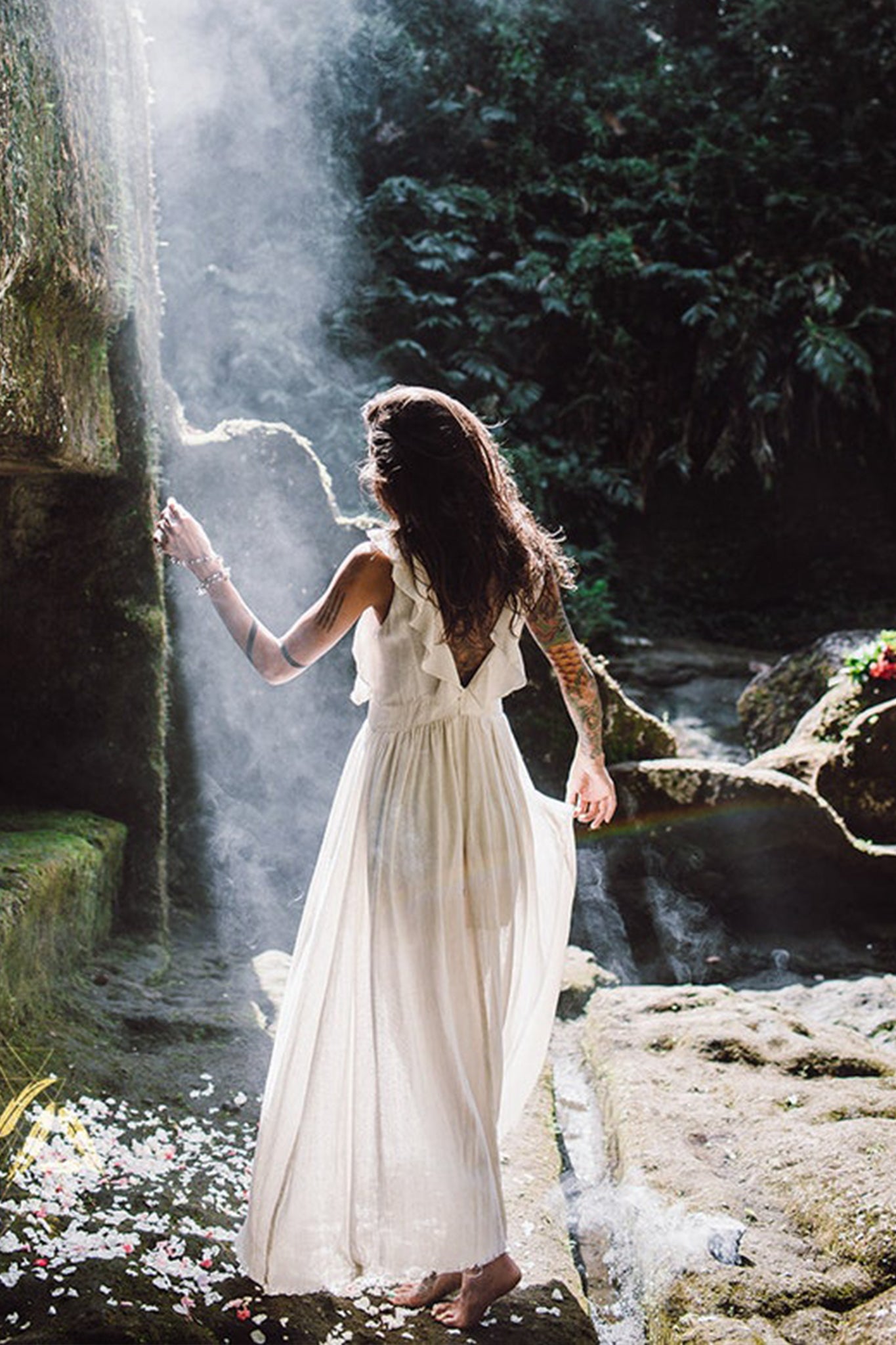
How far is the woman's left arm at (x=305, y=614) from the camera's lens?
2.87 m

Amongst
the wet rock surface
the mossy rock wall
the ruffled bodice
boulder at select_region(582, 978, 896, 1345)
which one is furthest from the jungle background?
the ruffled bodice

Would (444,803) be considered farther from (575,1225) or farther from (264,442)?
(264,442)

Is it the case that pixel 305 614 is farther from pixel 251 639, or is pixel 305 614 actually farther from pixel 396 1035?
pixel 396 1035

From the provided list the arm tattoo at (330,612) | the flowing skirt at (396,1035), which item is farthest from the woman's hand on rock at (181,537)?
the flowing skirt at (396,1035)

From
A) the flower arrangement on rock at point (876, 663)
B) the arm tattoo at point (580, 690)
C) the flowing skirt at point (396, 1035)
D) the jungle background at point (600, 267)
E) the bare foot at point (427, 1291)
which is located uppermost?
the jungle background at point (600, 267)

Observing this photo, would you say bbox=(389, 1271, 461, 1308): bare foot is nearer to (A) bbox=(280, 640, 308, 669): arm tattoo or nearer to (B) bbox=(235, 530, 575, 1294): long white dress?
(B) bbox=(235, 530, 575, 1294): long white dress

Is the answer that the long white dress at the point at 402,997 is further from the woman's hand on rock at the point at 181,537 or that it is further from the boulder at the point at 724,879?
the boulder at the point at 724,879

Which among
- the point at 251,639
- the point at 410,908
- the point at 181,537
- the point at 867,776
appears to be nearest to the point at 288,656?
the point at 251,639

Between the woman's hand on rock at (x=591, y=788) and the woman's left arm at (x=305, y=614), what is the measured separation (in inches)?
31.5

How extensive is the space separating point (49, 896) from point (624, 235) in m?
12.9

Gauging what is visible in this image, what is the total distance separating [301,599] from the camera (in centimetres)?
700

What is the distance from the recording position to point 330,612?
287 cm

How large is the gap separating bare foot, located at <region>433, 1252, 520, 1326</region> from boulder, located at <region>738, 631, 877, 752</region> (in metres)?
7.42

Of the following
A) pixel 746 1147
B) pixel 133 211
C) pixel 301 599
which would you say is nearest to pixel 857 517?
pixel 301 599
